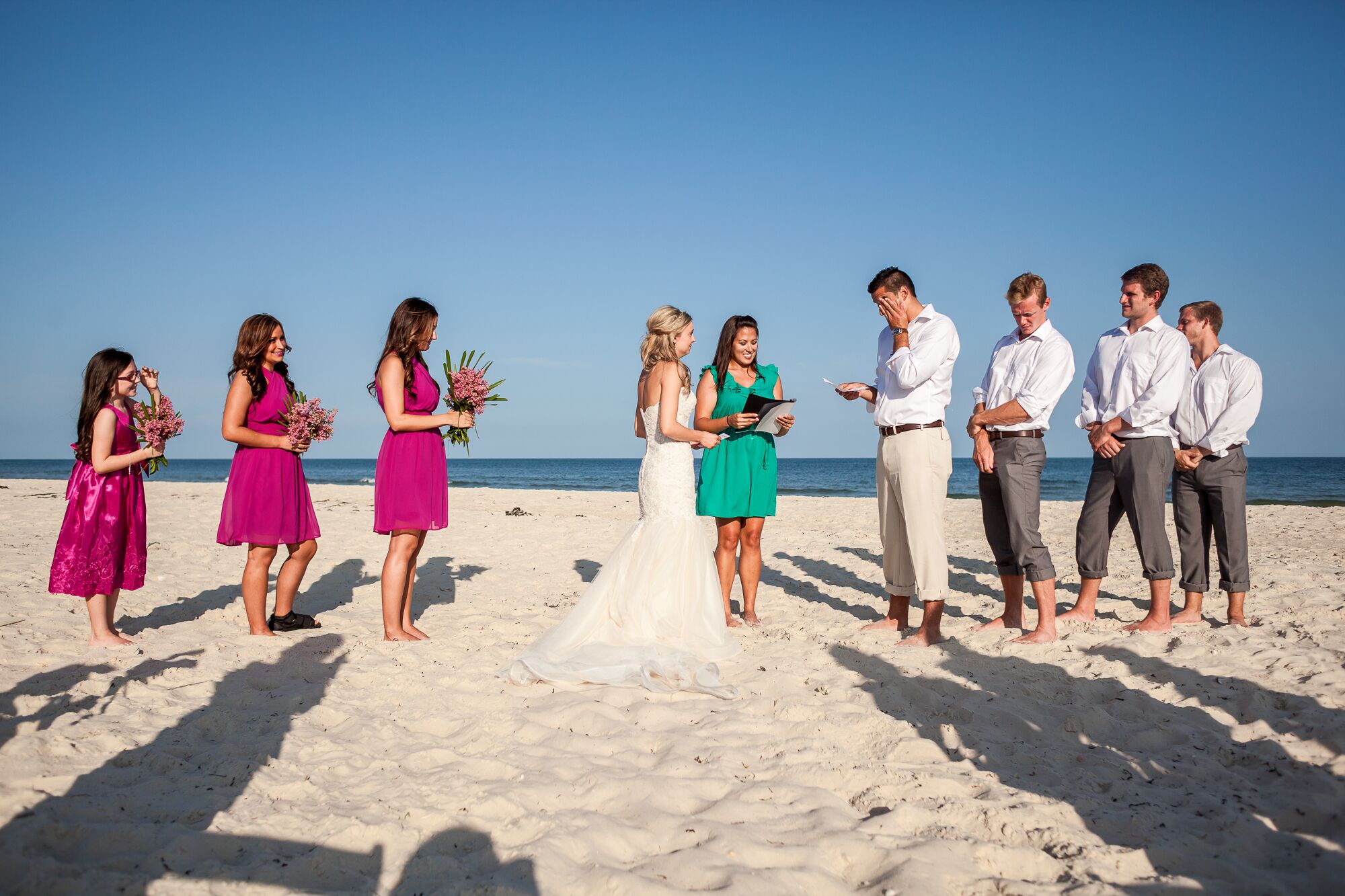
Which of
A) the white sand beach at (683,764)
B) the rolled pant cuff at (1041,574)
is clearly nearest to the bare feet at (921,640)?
the white sand beach at (683,764)

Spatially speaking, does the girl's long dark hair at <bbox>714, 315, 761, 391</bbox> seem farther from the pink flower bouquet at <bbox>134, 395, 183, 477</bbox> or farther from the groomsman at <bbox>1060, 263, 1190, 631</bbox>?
the pink flower bouquet at <bbox>134, 395, 183, 477</bbox>

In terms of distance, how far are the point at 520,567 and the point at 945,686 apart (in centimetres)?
570

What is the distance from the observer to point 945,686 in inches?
164

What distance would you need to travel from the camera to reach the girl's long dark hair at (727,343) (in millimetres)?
5914

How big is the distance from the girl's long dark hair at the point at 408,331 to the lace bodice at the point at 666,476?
1626 mm

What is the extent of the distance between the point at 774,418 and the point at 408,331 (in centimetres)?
256

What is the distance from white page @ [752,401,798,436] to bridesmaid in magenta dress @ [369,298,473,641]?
6.72 ft

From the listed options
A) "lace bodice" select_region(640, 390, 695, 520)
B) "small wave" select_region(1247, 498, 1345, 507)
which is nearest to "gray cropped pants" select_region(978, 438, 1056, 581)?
"lace bodice" select_region(640, 390, 695, 520)

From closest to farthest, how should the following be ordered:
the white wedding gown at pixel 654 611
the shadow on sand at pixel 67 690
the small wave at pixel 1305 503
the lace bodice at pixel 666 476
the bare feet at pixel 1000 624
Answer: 1. the shadow on sand at pixel 67 690
2. the white wedding gown at pixel 654 611
3. the lace bodice at pixel 666 476
4. the bare feet at pixel 1000 624
5. the small wave at pixel 1305 503

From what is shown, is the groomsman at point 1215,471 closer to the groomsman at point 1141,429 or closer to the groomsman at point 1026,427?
the groomsman at point 1141,429

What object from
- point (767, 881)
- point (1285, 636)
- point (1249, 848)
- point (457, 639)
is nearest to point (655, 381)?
point (457, 639)

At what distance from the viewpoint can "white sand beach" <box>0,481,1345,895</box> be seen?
7.77 feet

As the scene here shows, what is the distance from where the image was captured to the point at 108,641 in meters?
4.83

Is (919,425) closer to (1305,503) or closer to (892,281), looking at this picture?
(892,281)
